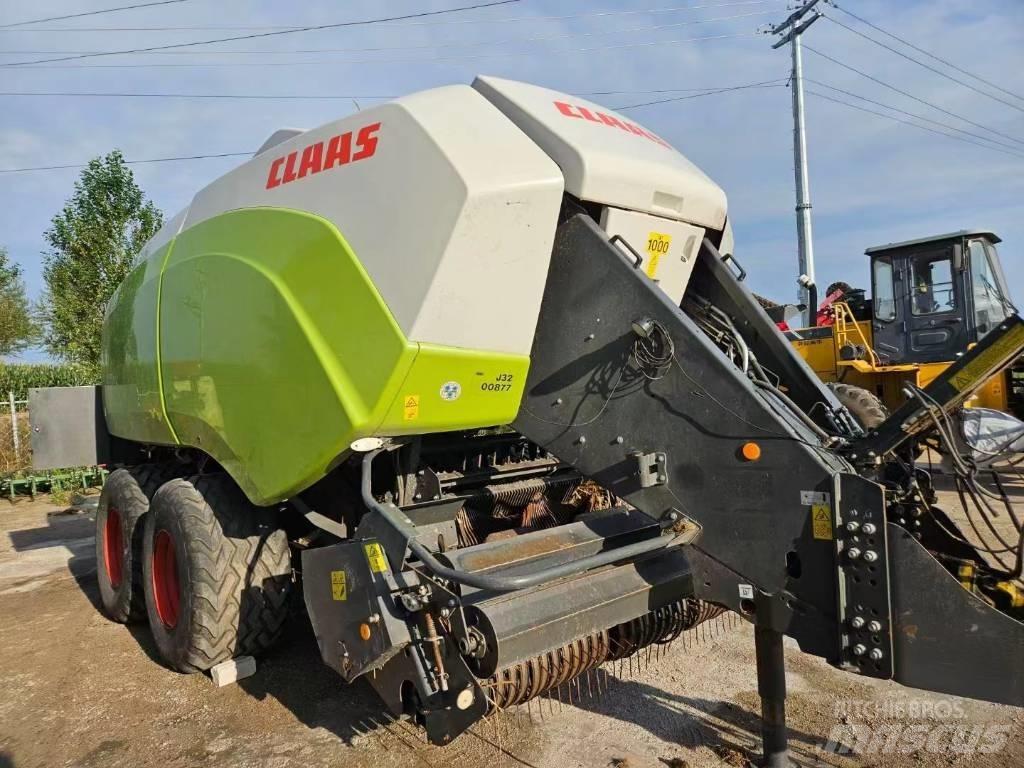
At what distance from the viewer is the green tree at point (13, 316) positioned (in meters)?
27.8

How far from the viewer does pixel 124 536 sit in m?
4.77

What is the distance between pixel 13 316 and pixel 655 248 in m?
31.6

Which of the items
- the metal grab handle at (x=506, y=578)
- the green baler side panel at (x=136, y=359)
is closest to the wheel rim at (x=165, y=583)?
the green baler side panel at (x=136, y=359)

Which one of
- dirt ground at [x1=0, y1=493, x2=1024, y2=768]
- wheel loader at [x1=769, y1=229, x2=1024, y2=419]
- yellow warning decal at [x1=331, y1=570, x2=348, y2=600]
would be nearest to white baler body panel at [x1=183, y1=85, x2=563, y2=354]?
yellow warning decal at [x1=331, y1=570, x2=348, y2=600]

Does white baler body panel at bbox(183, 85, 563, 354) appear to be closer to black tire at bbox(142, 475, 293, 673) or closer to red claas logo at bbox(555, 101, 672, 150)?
red claas logo at bbox(555, 101, 672, 150)

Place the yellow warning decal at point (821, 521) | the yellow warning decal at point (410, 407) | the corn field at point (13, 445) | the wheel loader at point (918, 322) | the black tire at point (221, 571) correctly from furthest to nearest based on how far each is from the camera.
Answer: the corn field at point (13, 445)
the wheel loader at point (918, 322)
the black tire at point (221, 571)
the yellow warning decal at point (410, 407)
the yellow warning decal at point (821, 521)

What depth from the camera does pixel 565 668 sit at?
9.71ft

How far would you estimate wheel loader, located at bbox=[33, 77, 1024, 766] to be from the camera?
2365 mm

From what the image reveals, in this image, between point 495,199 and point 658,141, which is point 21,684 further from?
point 658,141

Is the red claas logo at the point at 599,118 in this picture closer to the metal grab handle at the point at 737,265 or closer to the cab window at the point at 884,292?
the metal grab handle at the point at 737,265

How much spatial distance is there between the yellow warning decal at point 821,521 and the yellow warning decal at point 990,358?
22.5 inches

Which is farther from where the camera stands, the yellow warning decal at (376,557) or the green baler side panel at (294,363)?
the green baler side panel at (294,363)

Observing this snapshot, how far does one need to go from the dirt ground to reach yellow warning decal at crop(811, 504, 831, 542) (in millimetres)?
1150

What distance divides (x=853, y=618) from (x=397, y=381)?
5.56 ft
